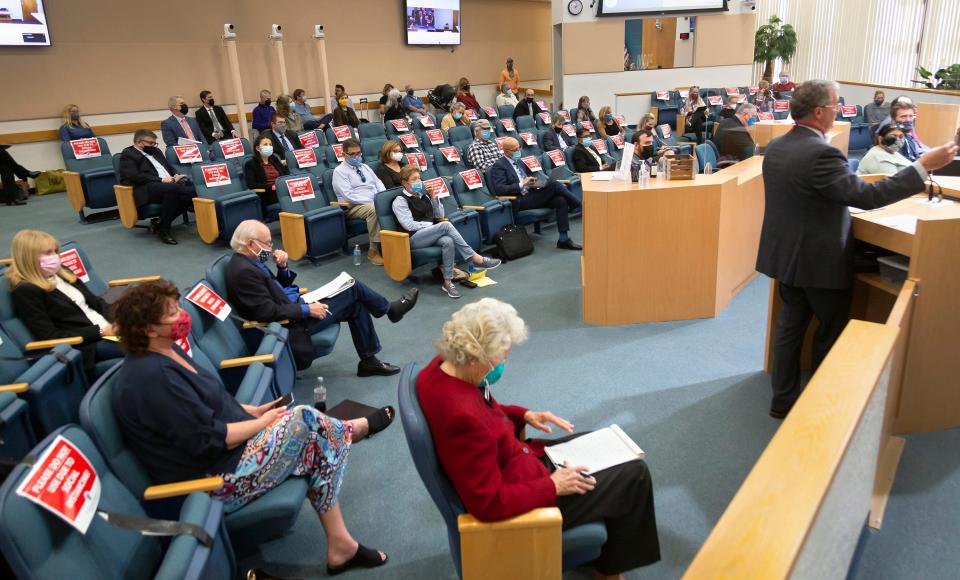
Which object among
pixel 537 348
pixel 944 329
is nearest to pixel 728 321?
pixel 537 348

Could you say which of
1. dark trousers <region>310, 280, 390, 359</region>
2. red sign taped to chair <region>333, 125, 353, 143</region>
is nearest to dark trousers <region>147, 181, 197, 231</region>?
red sign taped to chair <region>333, 125, 353, 143</region>

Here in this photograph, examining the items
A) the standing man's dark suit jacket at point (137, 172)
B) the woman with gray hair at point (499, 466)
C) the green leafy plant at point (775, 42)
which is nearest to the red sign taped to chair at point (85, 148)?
the standing man's dark suit jacket at point (137, 172)

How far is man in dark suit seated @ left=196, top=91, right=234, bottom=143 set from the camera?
9.63 meters

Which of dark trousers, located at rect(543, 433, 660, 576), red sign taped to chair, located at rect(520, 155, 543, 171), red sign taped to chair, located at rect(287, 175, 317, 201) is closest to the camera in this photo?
dark trousers, located at rect(543, 433, 660, 576)

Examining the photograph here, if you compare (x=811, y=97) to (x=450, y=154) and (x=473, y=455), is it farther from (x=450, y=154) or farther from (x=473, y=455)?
(x=450, y=154)

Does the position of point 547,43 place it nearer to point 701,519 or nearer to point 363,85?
point 363,85

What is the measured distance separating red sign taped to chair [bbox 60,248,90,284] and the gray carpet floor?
138cm

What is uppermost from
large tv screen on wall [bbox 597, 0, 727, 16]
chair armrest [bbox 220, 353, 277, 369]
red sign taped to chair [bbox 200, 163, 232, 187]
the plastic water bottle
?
large tv screen on wall [bbox 597, 0, 727, 16]

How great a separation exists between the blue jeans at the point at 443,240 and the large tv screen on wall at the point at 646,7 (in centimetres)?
975

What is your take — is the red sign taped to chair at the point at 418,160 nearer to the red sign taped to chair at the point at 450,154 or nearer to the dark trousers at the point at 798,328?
the red sign taped to chair at the point at 450,154

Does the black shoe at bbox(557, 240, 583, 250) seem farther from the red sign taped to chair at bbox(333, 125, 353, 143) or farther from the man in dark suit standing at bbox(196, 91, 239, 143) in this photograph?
the man in dark suit standing at bbox(196, 91, 239, 143)

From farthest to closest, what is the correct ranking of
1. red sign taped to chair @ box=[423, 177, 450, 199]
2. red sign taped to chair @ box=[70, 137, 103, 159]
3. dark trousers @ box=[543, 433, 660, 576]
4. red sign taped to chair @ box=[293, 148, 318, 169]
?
red sign taped to chair @ box=[70, 137, 103, 159] < red sign taped to chair @ box=[293, 148, 318, 169] < red sign taped to chair @ box=[423, 177, 450, 199] < dark trousers @ box=[543, 433, 660, 576]

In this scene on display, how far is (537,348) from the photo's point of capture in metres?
4.21

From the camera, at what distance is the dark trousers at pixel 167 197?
21.8 feet
